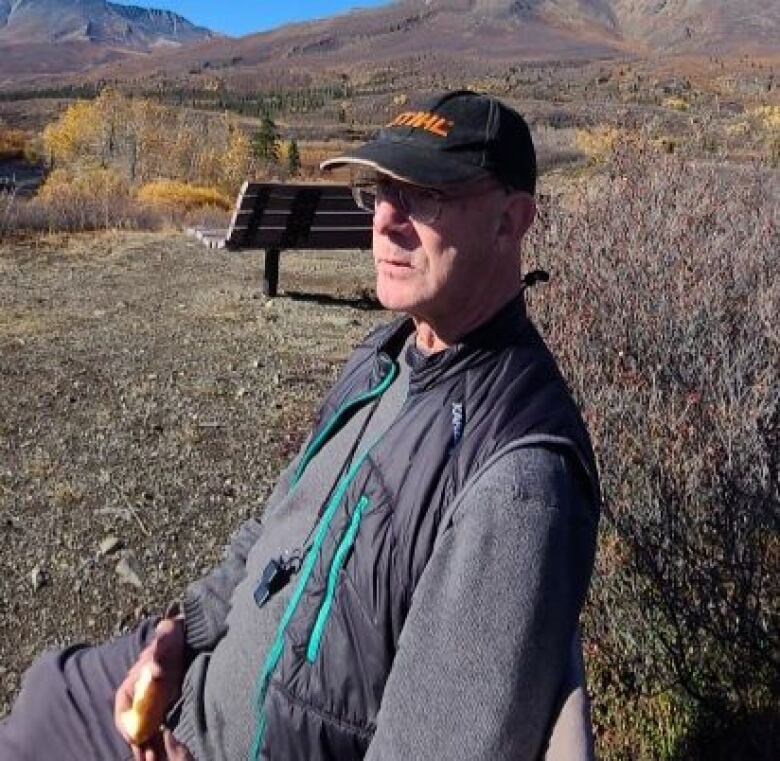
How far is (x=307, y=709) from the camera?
1408 mm

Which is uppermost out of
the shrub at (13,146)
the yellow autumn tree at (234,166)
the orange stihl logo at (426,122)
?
the orange stihl logo at (426,122)

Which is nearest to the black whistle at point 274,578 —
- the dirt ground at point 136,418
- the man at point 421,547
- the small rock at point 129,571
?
the man at point 421,547

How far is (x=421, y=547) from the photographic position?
1327 millimetres

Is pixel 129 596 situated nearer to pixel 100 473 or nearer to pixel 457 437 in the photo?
pixel 100 473

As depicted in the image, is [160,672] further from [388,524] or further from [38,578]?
[38,578]

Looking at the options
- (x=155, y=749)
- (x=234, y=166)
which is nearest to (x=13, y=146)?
(x=234, y=166)

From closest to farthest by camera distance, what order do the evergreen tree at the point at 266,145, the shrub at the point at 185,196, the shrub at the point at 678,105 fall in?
the shrub at the point at 185,196 → the evergreen tree at the point at 266,145 → the shrub at the point at 678,105

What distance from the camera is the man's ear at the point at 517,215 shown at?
1507 mm

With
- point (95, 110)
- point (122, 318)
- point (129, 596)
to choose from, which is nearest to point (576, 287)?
point (129, 596)

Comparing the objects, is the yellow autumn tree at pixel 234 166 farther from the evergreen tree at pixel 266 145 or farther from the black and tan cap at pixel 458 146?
the black and tan cap at pixel 458 146

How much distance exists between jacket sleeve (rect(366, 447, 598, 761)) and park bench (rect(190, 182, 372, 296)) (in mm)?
5957

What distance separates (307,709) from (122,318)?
18.5ft

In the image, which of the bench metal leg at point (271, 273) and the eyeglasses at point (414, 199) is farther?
the bench metal leg at point (271, 273)

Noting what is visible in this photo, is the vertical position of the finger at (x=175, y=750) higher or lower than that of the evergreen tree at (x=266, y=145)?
higher
